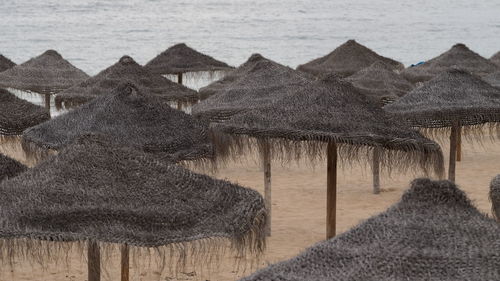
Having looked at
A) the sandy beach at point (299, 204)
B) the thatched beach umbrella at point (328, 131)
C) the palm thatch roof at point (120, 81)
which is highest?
the palm thatch roof at point (120, 81)

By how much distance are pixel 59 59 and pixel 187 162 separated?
10825 millimetres

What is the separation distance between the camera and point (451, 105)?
13031mm

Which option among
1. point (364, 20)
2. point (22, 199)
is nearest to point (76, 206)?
point (22, 199)

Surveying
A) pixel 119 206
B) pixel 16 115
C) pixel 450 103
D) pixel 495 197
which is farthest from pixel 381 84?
pixel 119 206

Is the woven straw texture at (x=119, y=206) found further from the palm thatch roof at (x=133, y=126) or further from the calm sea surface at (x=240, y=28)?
the calm sea surface at (x=240, y=28)

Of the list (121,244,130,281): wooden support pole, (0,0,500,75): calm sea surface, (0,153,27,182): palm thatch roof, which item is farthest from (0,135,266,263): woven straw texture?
(0,0,500,75): calm sea surface

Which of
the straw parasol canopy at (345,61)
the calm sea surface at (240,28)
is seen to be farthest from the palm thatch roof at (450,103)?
the calm sea surface at (240,28)

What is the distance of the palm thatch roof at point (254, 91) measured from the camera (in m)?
14.0

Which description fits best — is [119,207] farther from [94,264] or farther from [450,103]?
[450,103]

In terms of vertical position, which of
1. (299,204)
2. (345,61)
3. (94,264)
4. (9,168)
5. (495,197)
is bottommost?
(299,204)

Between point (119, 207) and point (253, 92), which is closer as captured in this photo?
point (119, 207)

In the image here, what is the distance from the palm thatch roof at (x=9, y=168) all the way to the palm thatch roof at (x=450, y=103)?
6021mm

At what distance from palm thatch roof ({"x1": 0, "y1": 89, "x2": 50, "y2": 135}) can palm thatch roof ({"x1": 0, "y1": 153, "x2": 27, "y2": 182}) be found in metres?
3.69

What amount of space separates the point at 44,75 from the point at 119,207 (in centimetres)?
1347
